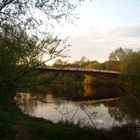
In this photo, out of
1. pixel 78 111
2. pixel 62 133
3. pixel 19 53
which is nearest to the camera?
pixel 19 53

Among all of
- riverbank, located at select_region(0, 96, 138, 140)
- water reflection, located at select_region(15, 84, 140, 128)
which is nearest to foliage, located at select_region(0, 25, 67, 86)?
water reflection, located at select_region(15, 84, 140, 128)

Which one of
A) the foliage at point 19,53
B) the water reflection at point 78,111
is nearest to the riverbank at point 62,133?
the water reflection at point 78,111

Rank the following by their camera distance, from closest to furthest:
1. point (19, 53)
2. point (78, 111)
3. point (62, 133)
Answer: point (19, 53) < point (62, 133) < point (78, 111)

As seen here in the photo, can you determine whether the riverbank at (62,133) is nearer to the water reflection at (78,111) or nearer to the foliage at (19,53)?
the water reflection at (78,111)

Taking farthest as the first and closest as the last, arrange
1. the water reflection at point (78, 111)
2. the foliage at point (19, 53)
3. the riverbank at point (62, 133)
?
1. the water reflection at point (78, 111)
2. the riverbank at point (62, 133)
3. the foliage at point (19, 53)

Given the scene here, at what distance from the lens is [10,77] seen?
472 centimetres

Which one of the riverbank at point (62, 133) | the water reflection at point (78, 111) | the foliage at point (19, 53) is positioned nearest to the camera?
the foliage at point (19, 53)

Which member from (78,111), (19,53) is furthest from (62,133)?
(78,111)

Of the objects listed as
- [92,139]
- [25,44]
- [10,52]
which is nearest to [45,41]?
[25,44]

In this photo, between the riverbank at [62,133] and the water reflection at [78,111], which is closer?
the riverbank at [62,133]

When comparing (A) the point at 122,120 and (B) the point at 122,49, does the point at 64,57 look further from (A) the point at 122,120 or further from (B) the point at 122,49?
(B) the point at 122,49

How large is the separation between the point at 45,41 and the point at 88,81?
73.1m

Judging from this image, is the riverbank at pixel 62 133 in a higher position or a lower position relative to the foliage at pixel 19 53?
lower

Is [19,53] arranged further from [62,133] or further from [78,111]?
[78,111]
